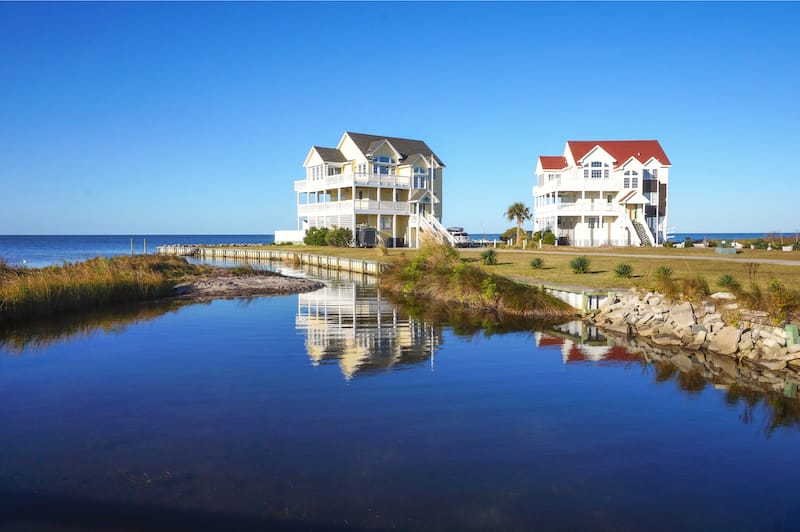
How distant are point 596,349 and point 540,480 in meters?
9.56

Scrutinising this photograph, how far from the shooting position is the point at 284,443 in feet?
32.2

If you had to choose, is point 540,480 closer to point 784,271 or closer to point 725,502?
point 725,502

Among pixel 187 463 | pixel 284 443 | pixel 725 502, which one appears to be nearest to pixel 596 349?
pixel 725 502

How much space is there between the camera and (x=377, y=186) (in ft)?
201

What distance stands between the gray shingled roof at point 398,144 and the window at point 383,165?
1.14 m

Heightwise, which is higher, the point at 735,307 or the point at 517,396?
the point at 735,307

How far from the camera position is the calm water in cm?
773

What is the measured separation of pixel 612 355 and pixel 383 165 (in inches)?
1972

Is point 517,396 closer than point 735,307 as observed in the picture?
Yes

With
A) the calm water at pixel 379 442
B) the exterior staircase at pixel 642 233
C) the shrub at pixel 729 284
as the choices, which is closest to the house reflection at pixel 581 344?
the calm water at pixel 379 442

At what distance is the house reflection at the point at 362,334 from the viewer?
52.4 feet

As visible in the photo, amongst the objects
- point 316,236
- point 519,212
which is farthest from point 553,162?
point 316,236

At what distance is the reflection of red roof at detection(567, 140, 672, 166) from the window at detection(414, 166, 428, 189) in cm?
1528

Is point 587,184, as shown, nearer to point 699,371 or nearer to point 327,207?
point 327,207
